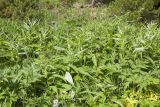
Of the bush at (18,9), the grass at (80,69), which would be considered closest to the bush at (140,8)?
the bush at (18,9)

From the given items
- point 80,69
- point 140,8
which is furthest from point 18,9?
point 80,69

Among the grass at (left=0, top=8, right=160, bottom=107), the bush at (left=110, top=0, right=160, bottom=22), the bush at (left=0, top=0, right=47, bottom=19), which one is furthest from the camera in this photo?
the bush at (left=0, top=0, right=47, bottom=19)

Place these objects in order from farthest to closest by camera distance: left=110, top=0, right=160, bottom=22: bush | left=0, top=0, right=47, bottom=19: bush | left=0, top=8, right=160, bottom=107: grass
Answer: left=0, top=0, right=47, bottom=19: bush, left=110, top=0, right=160, bottom=22: bush, left=0, top=8, right=160, bottom=107: grass

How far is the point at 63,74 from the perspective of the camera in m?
3.17

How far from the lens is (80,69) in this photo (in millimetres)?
3174

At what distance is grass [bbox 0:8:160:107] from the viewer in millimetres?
3005

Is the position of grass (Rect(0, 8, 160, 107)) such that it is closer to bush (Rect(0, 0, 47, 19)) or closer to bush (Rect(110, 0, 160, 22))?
bush (Rect(110, 0, 160, 22))

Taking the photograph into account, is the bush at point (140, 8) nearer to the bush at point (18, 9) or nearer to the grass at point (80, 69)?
the bush at point (18, 9)

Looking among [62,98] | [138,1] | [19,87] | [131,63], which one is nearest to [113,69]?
[131,63]

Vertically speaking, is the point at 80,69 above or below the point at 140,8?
above

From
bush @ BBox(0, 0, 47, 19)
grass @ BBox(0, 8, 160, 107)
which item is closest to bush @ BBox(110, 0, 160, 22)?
bush @ BBox(0, 0, 47, 19)

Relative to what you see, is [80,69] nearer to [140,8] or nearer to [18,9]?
[140,8]

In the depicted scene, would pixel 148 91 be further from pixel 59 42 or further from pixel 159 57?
pixel 59 42

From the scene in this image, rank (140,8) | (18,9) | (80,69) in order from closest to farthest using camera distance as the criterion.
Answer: (80,69) < (140,8) < (18,9)
